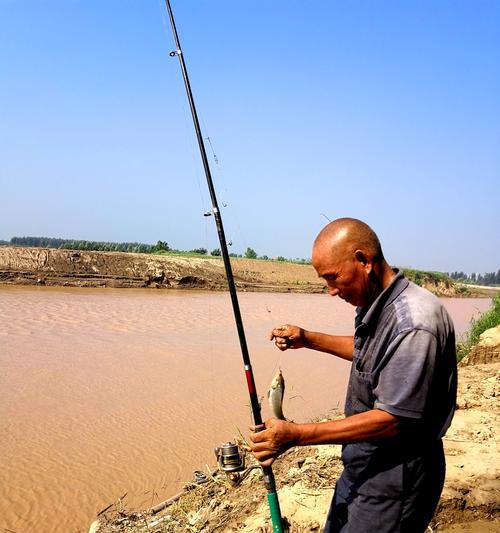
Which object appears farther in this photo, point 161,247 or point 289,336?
point 161,247

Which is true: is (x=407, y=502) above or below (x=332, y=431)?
below

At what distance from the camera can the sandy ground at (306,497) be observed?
3.45 m

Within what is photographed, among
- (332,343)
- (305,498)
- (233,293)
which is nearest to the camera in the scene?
(332,343)

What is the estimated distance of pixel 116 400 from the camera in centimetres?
764

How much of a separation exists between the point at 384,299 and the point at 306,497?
212 cm

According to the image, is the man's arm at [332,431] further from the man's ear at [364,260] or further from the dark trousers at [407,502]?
the man's ear at [364,260]

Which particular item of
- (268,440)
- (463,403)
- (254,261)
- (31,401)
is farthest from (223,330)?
(254,261)

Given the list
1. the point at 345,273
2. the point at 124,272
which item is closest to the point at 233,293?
the point at 345,273

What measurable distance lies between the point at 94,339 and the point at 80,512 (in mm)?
7233

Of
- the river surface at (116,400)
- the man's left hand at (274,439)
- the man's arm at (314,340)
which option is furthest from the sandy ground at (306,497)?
the man's left hand at (274,439)

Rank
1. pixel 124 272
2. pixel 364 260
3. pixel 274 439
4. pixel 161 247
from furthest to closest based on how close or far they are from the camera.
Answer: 1. pixel 161 247
2. pixel 124 272
3. pixel 364 260
4. pixel 274 439

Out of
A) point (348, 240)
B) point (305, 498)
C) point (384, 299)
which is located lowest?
point (305, 498)

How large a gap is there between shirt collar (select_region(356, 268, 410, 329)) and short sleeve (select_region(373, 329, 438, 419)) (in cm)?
18

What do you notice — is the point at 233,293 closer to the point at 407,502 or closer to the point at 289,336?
the point at 289,336
